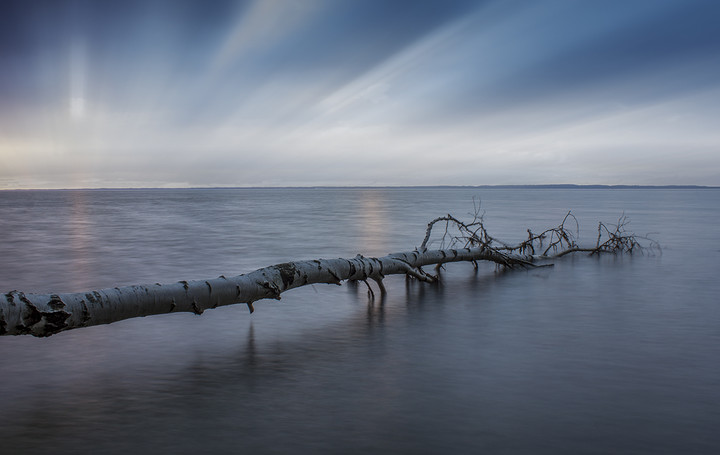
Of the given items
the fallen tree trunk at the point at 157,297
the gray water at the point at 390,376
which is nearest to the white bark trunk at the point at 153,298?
the fallen tree trunk at the point at 157,297

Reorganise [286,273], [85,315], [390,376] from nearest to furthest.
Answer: [85,315]
[390,376]
[286,273]

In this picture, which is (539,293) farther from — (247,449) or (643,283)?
(247,449)

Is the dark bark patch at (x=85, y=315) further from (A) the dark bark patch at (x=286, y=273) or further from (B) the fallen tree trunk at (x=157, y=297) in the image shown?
(A) the dark bark patch at (x=286, y=273)

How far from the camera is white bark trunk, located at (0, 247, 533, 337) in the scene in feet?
18.0

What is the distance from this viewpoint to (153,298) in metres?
6.54

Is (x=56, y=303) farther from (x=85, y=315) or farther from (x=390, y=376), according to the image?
(x=390, y=376)

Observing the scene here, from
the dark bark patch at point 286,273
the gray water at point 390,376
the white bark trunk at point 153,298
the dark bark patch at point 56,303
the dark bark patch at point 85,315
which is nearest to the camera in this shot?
the gray water at point 390,376

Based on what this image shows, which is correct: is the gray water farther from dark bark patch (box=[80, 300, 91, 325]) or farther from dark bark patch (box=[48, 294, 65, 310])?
dark bark patch (box=[48, 294, 65, 310])

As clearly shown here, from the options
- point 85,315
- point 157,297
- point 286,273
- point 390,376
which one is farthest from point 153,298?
point 390,376

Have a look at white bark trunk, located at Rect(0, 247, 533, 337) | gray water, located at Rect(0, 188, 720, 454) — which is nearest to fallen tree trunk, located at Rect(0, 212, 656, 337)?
white bark trunk, located at Rect(0, 247, 533, 337)

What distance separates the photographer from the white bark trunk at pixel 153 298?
549cm

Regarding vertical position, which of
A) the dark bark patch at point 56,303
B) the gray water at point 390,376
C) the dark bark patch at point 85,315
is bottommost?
the gray water at point 390,376

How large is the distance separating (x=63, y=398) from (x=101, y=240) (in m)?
21.3

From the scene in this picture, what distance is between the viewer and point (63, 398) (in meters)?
5.62
